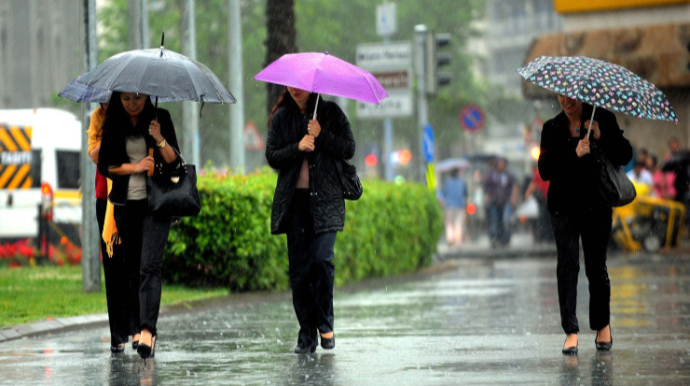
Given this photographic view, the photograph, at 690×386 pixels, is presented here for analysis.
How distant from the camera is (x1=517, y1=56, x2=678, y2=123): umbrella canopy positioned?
848 cm

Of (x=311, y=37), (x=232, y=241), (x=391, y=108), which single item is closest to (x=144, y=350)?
(x=232, y=241)

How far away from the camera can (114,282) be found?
9164mm

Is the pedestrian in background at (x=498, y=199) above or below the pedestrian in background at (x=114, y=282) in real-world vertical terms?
below

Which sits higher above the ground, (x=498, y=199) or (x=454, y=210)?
(x=498, y=199)

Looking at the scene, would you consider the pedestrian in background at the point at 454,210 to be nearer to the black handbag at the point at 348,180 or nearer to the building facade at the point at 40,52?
the building facade at the point at 40,52

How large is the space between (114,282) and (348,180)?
5.39ft

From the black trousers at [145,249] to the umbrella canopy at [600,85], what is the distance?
96.7 inches

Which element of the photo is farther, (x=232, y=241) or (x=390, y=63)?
(x=390, y=63)

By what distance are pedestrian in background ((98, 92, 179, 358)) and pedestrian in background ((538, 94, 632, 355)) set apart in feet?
7.81

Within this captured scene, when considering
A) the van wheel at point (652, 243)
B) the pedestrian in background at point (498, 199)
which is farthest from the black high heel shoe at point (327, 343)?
the pedestrian in background at point (498, 199)

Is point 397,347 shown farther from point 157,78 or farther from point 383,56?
point 383,56

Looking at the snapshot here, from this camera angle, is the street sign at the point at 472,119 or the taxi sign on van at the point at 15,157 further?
the street sign at the point at 472,119

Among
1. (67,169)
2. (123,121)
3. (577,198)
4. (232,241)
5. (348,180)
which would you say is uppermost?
(123,121)

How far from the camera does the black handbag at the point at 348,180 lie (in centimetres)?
909
